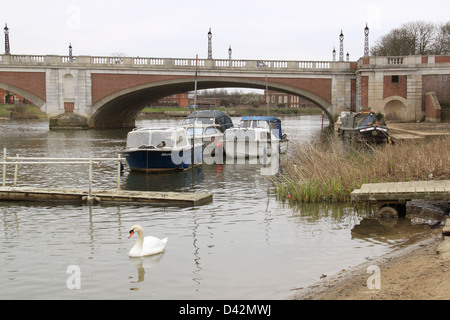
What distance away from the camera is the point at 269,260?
9398 mm

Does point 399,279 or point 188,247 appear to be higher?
point 399,279

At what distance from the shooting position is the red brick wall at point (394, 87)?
155 feet

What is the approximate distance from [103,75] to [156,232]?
40.2m

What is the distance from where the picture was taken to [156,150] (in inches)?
810

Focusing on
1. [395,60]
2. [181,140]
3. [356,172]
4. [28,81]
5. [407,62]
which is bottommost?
[356,172]

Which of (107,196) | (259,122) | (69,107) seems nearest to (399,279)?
(107,196)

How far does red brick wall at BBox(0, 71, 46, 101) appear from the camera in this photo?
49188 mm

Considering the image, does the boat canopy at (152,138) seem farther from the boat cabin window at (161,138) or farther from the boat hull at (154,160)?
the boat hull at (154,160)

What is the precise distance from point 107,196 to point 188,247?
15.3ft

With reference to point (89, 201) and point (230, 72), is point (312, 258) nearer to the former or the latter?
point (89, 201)

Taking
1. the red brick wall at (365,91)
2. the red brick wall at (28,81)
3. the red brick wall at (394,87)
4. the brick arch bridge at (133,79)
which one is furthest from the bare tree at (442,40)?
the red brick wall at (28,81)

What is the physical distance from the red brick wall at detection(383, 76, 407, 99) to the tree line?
56.5 feet

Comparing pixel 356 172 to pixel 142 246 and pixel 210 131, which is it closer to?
pixel 142 246
